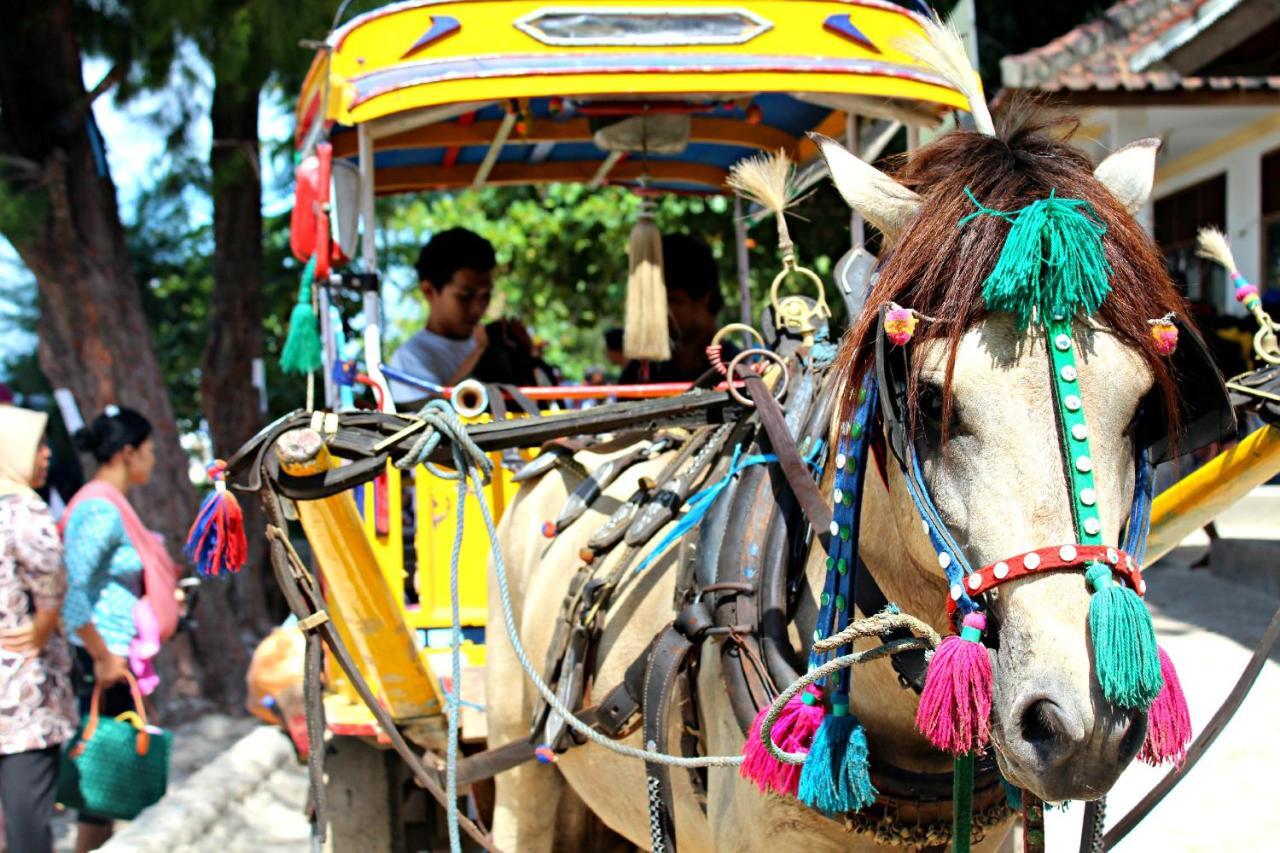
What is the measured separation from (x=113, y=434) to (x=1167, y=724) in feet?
15.9

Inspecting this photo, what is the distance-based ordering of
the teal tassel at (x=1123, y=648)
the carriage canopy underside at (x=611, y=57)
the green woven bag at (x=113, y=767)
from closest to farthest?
the teal tassel at (x=1123, y=648)
the carriage canopy underside at (x=611, y=57)
the green woven bag at (x=113, y=767)

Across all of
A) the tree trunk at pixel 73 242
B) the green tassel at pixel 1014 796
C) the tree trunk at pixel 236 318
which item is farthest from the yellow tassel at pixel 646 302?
the tree trunk at pixel 236 318

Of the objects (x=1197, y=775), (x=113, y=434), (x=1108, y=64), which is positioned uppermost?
(x=1108, y=64)

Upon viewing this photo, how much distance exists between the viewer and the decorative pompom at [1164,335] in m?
1.81

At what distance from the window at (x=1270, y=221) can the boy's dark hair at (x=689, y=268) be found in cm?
589

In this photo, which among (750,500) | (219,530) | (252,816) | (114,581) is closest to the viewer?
(750,500)

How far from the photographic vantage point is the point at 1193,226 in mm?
10992

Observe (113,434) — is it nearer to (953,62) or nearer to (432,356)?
(432,356)

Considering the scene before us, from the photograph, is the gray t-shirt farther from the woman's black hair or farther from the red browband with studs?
the red browband with studs

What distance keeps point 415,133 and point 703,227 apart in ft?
14.1

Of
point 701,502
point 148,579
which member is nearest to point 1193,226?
point 148,579

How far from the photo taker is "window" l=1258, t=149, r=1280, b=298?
962cm

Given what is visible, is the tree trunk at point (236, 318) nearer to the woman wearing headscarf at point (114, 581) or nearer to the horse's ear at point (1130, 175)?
the woman wearing headscarf at point (114, 581)

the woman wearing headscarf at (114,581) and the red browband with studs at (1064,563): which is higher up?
the red browband with studs at (1064,563)
